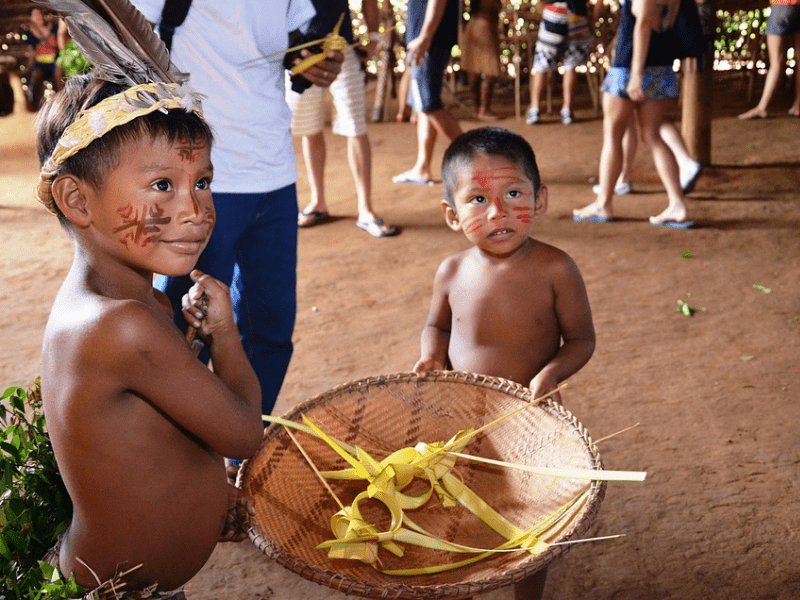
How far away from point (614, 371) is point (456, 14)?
331cm

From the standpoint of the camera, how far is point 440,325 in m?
2.49

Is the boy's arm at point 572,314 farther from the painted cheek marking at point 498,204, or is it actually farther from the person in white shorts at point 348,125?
the person in white shorts at point 348,125

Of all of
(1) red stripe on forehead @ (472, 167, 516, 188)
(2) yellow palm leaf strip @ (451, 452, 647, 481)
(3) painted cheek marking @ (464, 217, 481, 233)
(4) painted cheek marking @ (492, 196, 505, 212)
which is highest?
(1) red stripe on forehead @ (472, 167, 516, 188)

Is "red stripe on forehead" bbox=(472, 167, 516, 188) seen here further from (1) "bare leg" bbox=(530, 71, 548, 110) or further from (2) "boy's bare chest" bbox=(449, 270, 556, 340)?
(1) "bare leg" bbox=(530, 71, 548, 110)

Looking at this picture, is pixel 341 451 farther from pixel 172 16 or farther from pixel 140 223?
pixel 172 16

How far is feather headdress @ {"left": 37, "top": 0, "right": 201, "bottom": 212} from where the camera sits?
58.2 inches

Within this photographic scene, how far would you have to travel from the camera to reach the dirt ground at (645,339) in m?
2.39

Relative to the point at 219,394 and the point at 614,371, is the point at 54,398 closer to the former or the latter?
the point at 219,394

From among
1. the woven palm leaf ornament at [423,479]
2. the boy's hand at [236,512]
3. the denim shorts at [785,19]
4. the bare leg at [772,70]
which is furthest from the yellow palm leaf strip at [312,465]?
the denim shorts at [785,19]

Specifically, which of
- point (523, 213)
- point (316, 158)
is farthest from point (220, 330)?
point (316, 158)

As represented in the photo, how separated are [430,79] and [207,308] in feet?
14.0

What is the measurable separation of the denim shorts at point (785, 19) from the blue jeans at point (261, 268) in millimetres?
6640

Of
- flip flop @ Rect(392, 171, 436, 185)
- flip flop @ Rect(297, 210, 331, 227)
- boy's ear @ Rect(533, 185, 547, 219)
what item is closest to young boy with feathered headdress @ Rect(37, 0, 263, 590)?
boy's ear @ Rect(533, 185, 547, 219)

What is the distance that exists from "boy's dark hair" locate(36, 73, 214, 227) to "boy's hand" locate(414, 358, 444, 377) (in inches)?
33.6
